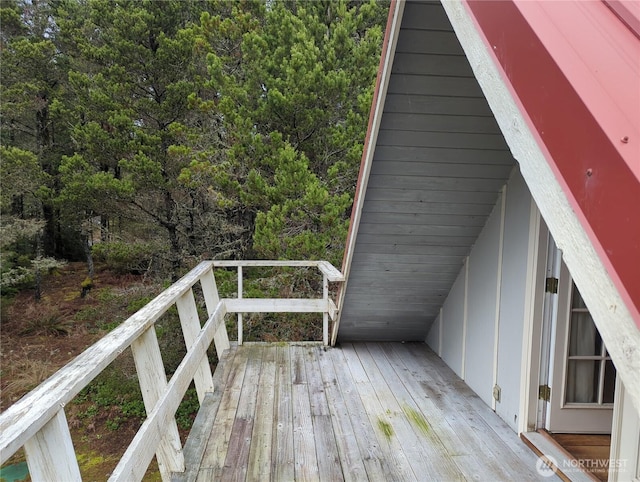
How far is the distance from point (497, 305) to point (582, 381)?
0.65m

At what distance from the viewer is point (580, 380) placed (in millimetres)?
2301

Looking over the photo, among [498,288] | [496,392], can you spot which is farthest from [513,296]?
[496,392]

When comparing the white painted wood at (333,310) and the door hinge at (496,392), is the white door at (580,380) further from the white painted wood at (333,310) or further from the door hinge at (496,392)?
the white painted wood at (333,310)

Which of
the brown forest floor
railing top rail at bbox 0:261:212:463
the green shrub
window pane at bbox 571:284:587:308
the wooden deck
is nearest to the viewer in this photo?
railing top rail at bbox 0:261:212:463

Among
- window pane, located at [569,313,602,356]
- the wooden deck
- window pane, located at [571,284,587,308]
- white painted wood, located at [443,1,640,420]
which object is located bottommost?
the wooden deck

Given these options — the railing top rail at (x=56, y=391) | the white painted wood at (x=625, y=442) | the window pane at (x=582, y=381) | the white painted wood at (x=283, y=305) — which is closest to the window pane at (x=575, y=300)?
A: the window pane at (x=582, y=381)

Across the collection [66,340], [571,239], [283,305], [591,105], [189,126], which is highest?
[189,126]

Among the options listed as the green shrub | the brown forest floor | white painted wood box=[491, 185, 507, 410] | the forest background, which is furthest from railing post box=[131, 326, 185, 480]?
the green shrub

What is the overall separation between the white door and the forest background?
3.98 metres

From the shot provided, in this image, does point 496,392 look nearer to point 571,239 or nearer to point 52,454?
point 571,239

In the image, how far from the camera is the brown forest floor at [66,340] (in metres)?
6.40

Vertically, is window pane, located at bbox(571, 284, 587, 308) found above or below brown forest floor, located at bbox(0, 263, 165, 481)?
above

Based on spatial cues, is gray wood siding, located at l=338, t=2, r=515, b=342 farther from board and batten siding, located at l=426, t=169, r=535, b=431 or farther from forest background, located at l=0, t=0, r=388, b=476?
forest background, located at l=0, t=0, r=388, b=476

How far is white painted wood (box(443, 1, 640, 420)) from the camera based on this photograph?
0.56 metres
